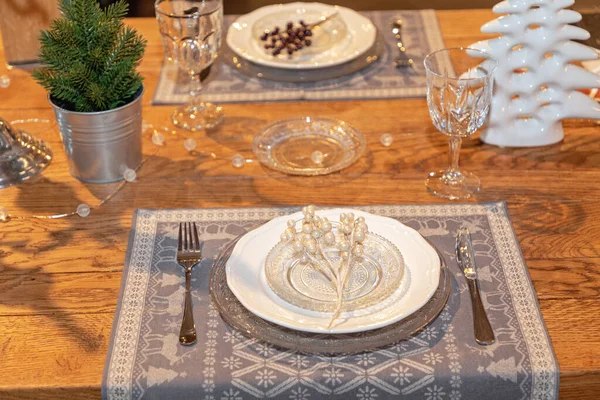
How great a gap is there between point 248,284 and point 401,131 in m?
0.50

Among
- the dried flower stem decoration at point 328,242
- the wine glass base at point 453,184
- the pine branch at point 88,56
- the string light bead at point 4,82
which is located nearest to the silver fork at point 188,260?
the dried flower stem decoration at point 328,242

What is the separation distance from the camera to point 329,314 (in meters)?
0.87

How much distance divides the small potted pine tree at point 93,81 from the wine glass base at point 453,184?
47 centimetres

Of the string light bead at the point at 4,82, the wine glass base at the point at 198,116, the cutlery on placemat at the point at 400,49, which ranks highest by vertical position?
the cutlery on placemat at the point at 400,49

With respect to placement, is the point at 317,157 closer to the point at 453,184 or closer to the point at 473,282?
the point at 453,184

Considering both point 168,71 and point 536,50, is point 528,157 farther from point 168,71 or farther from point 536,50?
point 168,71

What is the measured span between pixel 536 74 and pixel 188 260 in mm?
643

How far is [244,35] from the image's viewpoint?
60.9 inches

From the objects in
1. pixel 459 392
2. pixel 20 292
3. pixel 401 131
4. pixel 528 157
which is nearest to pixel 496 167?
pixel 528 157

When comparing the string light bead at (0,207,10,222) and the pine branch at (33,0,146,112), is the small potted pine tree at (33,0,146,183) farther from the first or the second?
the string light bead at (0,207,10,222)

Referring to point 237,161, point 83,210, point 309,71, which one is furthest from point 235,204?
point 309,71

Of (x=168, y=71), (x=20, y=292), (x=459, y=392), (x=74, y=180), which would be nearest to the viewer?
(x=459, y=392)

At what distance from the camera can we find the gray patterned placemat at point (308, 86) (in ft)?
4.63

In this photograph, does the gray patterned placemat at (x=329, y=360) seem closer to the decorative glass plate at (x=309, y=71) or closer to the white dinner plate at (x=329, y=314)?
the white dinner plate at (x=329, y=314)
